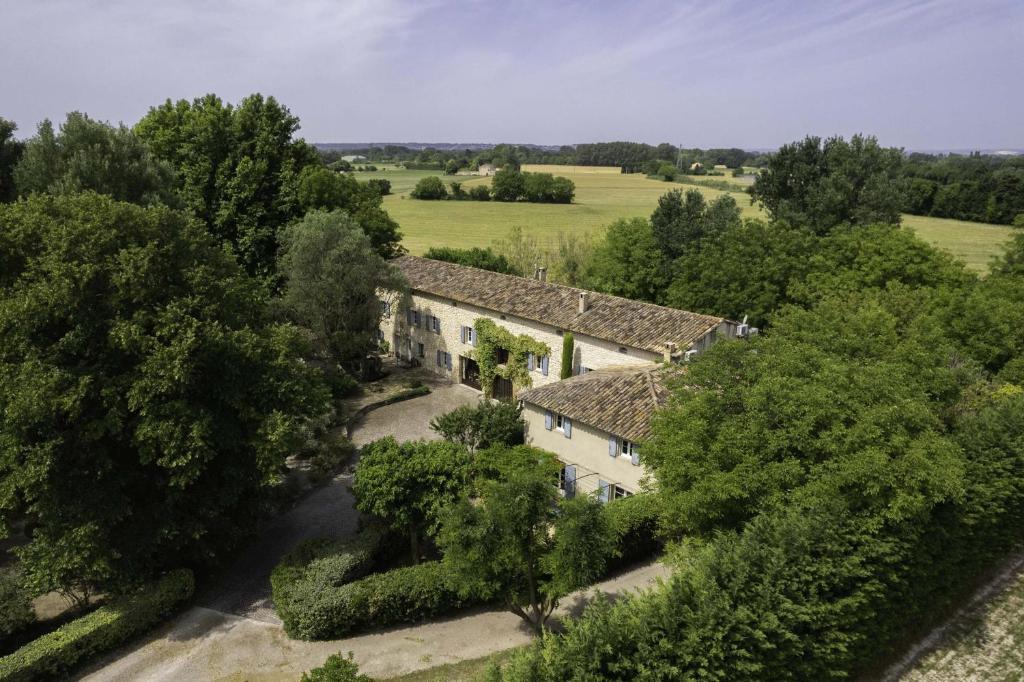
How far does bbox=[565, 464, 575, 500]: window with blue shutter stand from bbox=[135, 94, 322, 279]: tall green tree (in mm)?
24743

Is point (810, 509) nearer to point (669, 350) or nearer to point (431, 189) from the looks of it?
point (669, 350)

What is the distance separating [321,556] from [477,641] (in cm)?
582

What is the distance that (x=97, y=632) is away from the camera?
1817 centimetres

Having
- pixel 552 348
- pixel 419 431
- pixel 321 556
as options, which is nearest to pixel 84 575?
pixel 321 556

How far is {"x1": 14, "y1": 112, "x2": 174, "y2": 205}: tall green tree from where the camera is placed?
3291 cm

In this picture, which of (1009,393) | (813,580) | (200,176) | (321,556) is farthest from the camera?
(200,176)

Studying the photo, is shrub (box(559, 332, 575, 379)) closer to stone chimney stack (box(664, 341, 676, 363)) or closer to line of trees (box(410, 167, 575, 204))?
stone chimney stack (box(664, 341, 676, 363))

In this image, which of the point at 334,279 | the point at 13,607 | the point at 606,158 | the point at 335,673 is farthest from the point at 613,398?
the point at 606,158

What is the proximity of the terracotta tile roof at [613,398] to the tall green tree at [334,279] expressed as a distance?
1386 cm

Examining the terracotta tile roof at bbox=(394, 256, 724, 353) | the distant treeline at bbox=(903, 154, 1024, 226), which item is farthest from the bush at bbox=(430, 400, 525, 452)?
the distant treeline at bbox=(903, 154, 1024, 226)

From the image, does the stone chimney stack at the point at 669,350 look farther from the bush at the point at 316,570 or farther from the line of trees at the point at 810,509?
the bush at the point at 316,570

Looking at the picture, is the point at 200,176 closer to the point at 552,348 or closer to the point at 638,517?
the point at 552,348

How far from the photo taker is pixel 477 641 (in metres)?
18.8

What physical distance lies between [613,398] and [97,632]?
1900 cm
